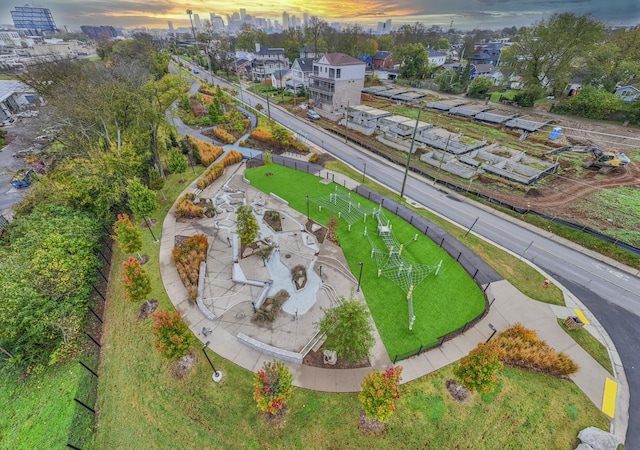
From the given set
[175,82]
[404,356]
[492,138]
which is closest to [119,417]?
[404,356]

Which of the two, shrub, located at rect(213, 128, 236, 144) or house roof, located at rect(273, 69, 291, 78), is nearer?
shrub, located at rect(213, 128, 236, 144)

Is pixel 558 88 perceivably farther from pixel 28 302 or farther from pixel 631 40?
pixel 28 302

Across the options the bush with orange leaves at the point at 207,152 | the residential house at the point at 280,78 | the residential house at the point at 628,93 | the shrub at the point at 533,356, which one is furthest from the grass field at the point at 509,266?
the residential house at the point at 628,93

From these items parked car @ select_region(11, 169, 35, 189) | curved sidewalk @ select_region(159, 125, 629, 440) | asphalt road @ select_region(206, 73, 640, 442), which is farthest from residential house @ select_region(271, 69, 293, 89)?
curved sidewalk @ select_region(159, 125, 629, 440)

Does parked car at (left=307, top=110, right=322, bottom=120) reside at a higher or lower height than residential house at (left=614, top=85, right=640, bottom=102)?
lower

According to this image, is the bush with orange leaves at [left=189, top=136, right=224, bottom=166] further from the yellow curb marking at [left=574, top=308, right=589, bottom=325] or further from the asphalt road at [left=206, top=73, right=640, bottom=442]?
the yellow curb marking at [left=574, top=308, right=589, bottom=325]

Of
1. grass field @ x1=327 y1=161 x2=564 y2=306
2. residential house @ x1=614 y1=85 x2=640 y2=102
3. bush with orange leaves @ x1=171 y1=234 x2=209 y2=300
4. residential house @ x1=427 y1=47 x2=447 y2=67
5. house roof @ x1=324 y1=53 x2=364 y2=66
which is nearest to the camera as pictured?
bush with orange leaves @ x1=171 y1=234 x2=209 y2=300

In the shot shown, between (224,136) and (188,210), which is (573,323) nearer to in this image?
(188,210)
